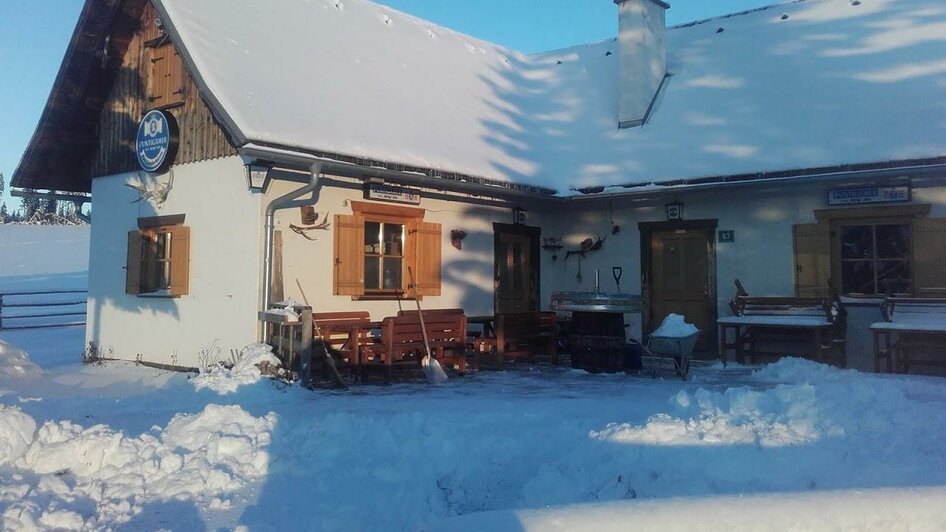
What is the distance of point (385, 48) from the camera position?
13.7 metres

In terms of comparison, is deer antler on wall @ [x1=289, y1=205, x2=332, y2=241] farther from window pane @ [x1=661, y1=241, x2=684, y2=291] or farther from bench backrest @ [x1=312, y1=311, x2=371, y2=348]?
window pane @ [x1=661, y1=241, x2=684, y2=291]

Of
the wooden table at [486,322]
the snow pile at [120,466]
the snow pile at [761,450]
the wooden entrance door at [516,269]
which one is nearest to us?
the snow pile at [120,466]

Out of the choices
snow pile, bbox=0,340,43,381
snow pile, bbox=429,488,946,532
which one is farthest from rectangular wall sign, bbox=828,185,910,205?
snow pile, bbox=0,340,43,381

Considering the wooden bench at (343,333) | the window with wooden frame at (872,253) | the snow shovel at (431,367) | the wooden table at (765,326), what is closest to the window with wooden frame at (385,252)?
the wooden bench at (343,333)

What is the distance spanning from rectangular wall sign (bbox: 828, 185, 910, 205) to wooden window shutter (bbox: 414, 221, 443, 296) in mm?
5971

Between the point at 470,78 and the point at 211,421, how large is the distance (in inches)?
418

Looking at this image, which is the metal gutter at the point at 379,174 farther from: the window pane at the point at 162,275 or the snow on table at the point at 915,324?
the snow on table at the point at 915,324

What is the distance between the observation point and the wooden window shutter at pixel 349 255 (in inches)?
399

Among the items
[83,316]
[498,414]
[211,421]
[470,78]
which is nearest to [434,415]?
[498,414]

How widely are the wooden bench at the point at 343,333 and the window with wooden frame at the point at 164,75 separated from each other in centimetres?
394

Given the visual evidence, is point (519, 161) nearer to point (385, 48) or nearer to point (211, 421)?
point (385, 48)

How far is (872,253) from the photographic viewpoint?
1075 cm

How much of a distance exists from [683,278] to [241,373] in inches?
296

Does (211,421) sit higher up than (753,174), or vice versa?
(753,174)
